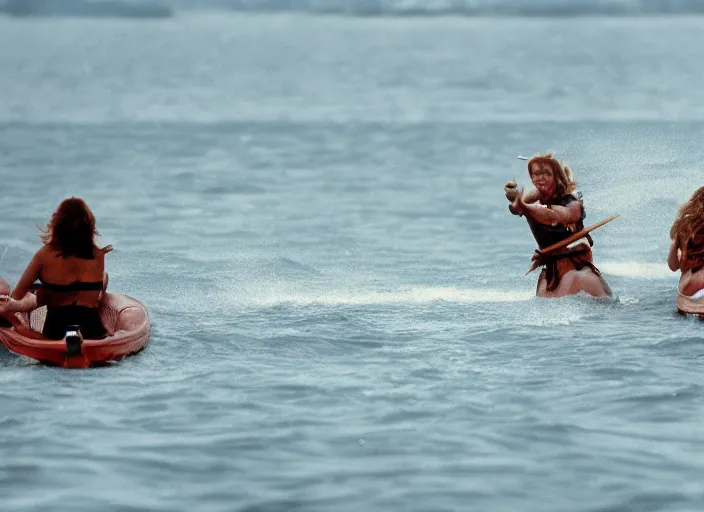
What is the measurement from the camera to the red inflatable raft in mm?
12367

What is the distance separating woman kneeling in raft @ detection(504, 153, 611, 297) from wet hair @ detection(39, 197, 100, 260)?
408 cm

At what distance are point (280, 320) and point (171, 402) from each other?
327 centimetres

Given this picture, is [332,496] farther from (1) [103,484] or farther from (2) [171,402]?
(2) [171,402]

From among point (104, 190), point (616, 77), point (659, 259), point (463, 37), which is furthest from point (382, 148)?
point (463, 37)

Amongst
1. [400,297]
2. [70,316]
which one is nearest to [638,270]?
[400,297]

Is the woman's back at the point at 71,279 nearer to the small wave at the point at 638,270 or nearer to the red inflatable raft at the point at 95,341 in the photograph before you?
the red inflatable raft at the point at 95,341

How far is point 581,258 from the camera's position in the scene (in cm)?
1469

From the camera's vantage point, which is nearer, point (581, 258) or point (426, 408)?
point (426, 408)

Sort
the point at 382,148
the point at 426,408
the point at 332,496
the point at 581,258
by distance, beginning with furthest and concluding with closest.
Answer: the point at 382,148
the point at 581,258
the point at 426,408
the point at 332,496

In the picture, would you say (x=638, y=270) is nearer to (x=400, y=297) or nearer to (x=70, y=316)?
(x=400, y=297)

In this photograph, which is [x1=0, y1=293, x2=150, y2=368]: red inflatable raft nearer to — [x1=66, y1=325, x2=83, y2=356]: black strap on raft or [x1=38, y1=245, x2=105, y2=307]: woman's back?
[x1=66, y1=325, x2=83, y2=356]: black strap on raft

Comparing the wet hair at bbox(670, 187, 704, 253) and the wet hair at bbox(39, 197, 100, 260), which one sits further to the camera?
the wet hair at bbox(670, 187, 704, 253)

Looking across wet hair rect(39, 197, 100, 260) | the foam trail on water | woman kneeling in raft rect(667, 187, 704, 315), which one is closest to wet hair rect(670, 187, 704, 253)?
woman kneeling in raft rect(667, 187, 704, 315)

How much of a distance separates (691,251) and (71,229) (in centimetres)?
559
